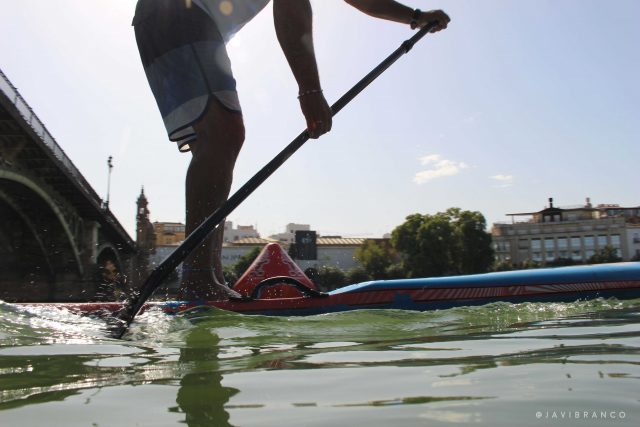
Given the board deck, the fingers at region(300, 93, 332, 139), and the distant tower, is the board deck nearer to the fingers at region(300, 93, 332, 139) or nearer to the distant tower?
the distant tower

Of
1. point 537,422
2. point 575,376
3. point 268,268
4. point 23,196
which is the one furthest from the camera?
point 23,196

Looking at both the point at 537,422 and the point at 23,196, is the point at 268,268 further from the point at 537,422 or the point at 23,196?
the point at 23,196

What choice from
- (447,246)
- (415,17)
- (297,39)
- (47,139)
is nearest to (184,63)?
(297,39)

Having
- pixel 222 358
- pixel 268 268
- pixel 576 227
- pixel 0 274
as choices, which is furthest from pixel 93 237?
pixel 576 227

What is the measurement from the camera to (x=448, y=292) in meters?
3.17

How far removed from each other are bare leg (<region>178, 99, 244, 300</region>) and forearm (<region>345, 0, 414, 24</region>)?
1164 millimetres

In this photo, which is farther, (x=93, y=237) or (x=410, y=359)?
(x=93, y=237)

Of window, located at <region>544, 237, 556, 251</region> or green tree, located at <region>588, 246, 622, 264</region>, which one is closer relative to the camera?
green tree, located at <region>588, 246, 622, 264</region>

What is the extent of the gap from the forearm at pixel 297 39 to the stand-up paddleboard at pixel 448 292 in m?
1.08

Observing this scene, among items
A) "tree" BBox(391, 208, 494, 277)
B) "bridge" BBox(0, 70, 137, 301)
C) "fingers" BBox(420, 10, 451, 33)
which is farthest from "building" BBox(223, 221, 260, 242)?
"fingers" BBox(420, 10, 451, 33)

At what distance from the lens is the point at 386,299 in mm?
3062

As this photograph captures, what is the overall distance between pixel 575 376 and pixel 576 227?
92.7m

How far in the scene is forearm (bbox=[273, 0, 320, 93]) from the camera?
2582 millimetres

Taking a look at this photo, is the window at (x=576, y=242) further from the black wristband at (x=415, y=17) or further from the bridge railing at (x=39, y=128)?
the black wristband at (x=415, y=17)
